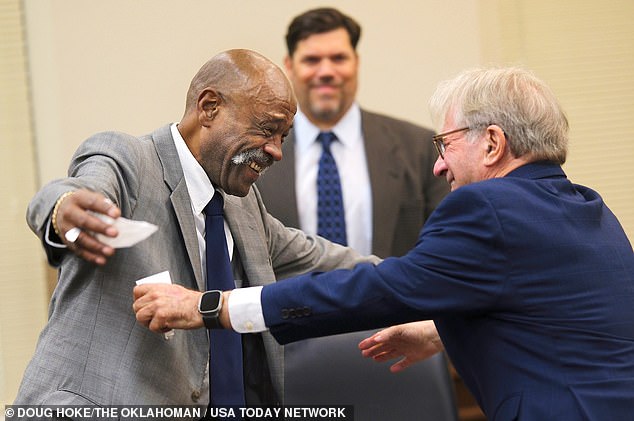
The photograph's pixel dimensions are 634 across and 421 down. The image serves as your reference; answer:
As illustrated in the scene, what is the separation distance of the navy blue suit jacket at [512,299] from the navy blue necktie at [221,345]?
265mm

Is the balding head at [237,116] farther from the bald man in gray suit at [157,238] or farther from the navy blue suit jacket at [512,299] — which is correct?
the navy blue suit jacket at [512,299]

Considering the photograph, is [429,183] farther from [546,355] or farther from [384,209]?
[546,355]

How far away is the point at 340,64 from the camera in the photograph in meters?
4.22

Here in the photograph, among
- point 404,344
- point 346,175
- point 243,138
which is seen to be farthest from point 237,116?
point 346,175

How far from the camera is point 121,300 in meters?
2.10

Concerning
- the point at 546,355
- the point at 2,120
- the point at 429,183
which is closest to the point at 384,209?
the point at 429,183

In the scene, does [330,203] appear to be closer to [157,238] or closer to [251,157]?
[251,157]

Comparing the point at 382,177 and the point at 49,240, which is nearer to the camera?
the point at 49,240

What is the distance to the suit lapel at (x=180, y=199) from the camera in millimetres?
2230

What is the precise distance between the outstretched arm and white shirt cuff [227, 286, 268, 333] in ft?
1.44

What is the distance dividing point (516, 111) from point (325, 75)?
2.12 metres

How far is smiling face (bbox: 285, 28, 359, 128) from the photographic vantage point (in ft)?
13.6

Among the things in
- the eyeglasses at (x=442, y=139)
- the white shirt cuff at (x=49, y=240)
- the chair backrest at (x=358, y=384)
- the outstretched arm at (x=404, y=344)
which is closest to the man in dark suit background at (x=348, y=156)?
the chair backrest at (x=358, y=384)

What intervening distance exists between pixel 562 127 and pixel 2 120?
9.29 feet
